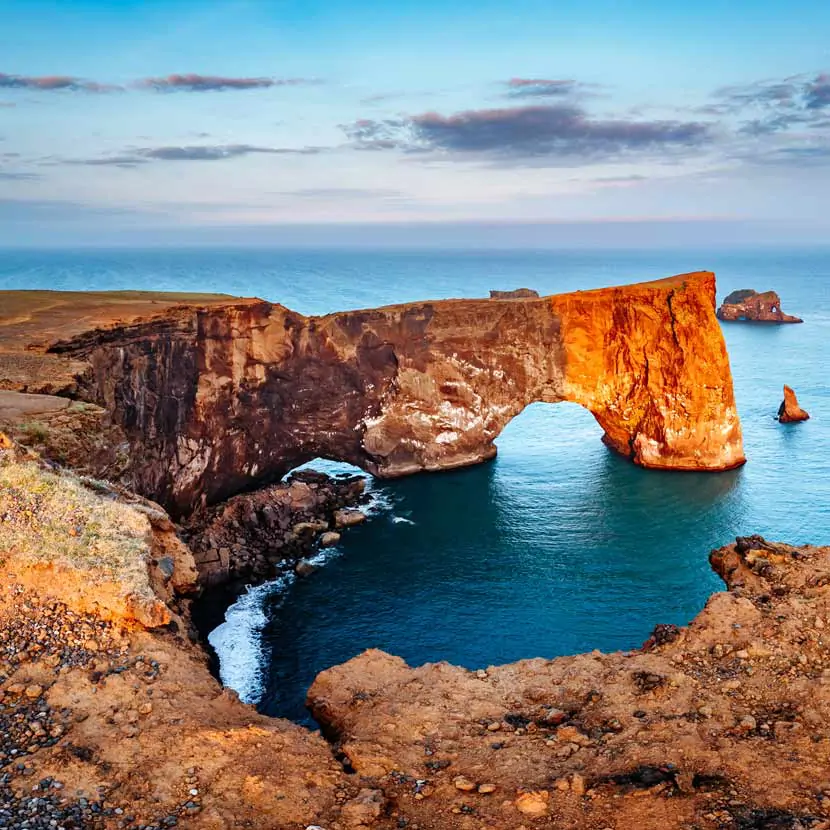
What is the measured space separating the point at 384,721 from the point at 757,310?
149m

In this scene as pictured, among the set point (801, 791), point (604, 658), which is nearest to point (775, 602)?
point (604, 658)

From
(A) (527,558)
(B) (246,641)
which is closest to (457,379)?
(A) (527,558)

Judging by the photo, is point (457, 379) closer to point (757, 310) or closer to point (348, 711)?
point (348, 711)

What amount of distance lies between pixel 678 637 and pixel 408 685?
809cm

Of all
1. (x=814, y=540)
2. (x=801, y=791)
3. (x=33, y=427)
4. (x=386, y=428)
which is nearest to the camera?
(x=801, y=791)

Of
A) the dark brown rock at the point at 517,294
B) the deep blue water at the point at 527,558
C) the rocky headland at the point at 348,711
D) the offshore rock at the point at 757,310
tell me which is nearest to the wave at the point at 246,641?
the deep blue water at the point at 527,558

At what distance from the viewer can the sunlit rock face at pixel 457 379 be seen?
194 ft

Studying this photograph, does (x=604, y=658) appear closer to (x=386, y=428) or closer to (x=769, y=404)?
(x=386, y=428)

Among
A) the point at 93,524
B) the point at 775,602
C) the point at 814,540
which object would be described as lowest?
the point at 814,540

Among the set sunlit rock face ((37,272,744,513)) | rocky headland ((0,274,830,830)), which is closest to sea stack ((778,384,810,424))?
sunlit rock face ((37,272,744,513))

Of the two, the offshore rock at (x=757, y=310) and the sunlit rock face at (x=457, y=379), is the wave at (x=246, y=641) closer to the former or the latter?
the sunlit rock face at (x=457, y=379)

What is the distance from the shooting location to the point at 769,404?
278 feet

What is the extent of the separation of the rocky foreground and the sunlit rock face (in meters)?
35.4

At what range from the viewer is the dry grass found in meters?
21.0
